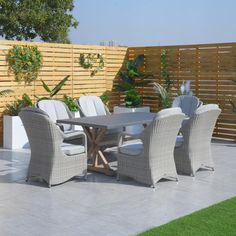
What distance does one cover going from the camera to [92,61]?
12.3 metres

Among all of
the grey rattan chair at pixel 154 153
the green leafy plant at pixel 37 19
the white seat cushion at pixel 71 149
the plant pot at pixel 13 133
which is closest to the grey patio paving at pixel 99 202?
the grey rattan chair at pixel 154 153

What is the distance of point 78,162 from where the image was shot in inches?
273

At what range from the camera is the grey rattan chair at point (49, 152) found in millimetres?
6574

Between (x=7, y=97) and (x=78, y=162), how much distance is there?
402 centimetres

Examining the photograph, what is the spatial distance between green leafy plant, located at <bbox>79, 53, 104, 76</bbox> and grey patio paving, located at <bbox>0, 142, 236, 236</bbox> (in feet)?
15.7

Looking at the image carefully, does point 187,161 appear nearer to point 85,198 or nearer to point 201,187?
point 201,187

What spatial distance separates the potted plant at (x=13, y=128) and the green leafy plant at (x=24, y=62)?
590 millimetres

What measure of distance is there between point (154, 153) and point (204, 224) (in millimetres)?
1818

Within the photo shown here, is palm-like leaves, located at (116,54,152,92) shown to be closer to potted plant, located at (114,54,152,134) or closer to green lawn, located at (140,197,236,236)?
potted plant, located at (114,54,152,134)

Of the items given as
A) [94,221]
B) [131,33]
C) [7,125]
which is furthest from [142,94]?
[94,221]

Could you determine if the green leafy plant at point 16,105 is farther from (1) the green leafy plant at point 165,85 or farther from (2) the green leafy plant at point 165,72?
(2) the green leafy plant at point 165,72

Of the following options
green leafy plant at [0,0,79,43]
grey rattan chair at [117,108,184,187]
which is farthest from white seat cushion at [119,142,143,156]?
green leafy plant at [0,0,79,43]

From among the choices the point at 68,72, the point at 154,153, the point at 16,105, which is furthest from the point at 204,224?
the point at 68,72

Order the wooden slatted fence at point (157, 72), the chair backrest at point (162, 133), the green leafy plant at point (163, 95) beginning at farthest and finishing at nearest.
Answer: the green leafy plant at point (163, 95) → the wooden slatted fence at point (157, 72) → the chair backrest at point (162, 133)
